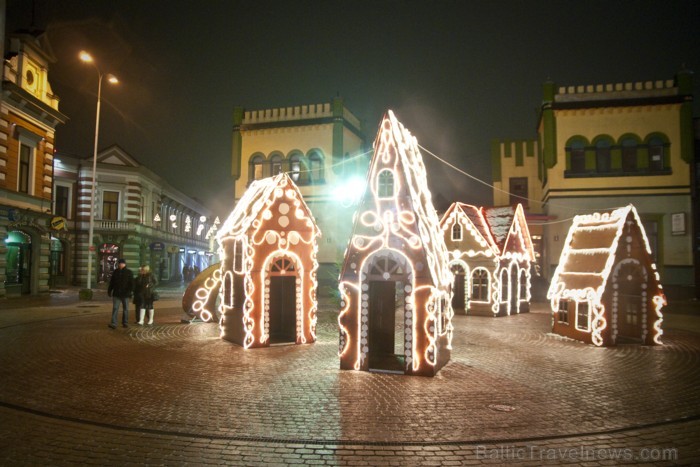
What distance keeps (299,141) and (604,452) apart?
104 feet

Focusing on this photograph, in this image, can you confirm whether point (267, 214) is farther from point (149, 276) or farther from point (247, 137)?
point (247, 137)

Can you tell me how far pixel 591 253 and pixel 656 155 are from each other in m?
19.7

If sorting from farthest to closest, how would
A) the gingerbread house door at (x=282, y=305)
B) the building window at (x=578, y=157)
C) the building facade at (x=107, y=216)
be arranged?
the building facade at (x=107, y=216) < the building window at (x=578, y=157) < the gingerbread house door at (x=282, y=305)

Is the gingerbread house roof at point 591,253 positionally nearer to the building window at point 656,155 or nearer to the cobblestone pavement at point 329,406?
the cobblestone pavement at point 329,406

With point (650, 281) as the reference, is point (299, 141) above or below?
above

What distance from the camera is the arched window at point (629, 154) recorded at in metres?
30.5

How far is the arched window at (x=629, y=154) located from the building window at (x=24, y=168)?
34.7 m

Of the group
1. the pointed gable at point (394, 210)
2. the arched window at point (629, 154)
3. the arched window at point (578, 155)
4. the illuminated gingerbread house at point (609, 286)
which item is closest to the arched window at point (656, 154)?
the arched window at point (629, 154)

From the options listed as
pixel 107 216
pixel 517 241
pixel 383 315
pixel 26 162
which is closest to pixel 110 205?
pixel 107 216

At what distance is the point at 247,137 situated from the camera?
1427 inches

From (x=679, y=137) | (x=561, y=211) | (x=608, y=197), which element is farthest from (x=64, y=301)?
(x=679, y=137)

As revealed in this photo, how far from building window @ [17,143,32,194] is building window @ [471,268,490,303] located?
23.7 metres

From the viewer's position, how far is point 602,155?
31016mm

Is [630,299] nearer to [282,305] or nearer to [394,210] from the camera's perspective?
[394,210]
